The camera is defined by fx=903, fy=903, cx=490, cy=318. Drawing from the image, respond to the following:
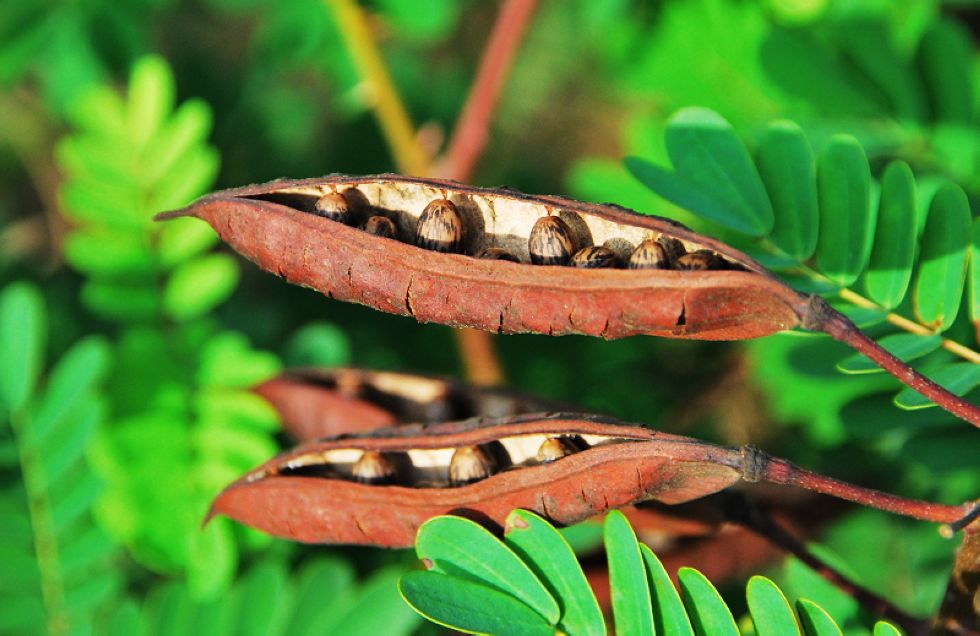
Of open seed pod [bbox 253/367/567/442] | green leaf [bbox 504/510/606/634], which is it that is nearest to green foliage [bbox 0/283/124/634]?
open seed pod [bbox 253/367/567/442]

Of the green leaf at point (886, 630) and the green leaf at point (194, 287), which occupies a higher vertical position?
the green leaf at point (194, 287)

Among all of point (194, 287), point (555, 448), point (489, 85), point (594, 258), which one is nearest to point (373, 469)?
point (555, 448)

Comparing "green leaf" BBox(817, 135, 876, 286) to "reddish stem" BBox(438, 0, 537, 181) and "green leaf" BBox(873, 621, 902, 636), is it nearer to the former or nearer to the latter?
"green leaf" BBox(873, 621, 902, 636)

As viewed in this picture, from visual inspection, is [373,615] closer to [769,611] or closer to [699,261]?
[769,611]

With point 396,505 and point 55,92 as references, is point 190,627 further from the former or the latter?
point 55,92

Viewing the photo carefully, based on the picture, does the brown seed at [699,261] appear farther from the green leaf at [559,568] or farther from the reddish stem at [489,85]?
the reddish stem at [489,85]

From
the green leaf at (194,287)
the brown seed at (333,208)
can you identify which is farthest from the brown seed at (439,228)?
the green leaf at (194,287)
